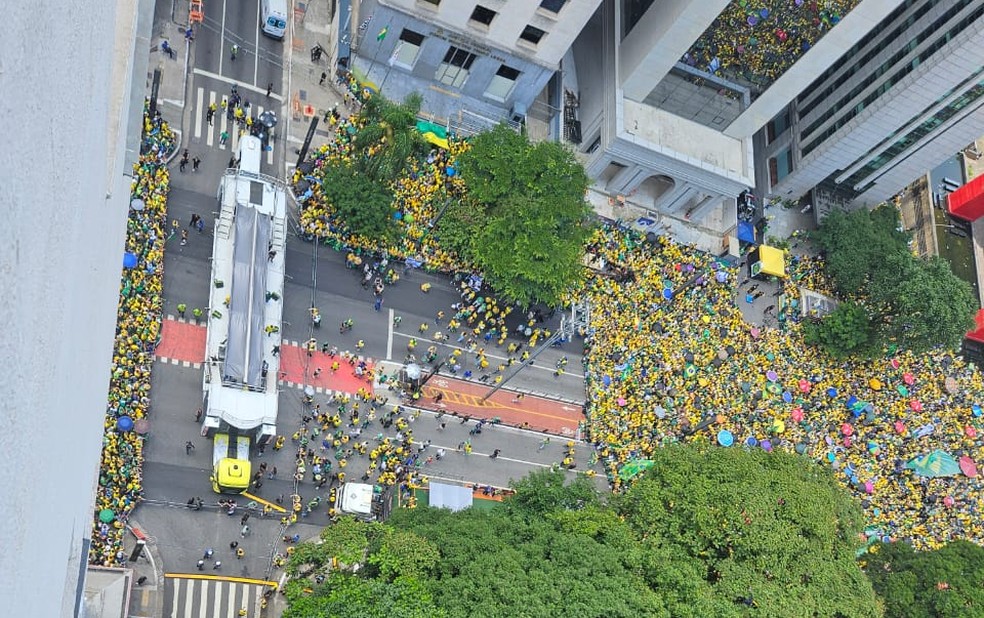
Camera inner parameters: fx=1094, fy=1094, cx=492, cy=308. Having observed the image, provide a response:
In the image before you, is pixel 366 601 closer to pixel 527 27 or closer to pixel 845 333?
pixel 527 27

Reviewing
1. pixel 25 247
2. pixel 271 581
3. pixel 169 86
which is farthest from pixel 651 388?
pixel 25 247

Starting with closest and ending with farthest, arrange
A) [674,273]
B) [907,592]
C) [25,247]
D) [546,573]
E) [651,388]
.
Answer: [25,247] → [546,573] → [907,592] → [651,388] → [674,273]

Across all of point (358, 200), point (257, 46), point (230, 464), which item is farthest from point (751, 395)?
point (257, 46)

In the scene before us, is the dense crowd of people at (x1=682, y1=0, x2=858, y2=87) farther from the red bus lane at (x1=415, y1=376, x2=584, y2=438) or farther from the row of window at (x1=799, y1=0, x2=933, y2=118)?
the red bus lane at (x1=415, y1=376, x2=584, y2=438)

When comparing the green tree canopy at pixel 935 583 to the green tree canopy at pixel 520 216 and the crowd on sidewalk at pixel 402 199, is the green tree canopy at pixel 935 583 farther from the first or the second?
the crowd on sidewalk at pixel 402 199

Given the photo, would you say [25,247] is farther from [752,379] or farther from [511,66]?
[752,379]
